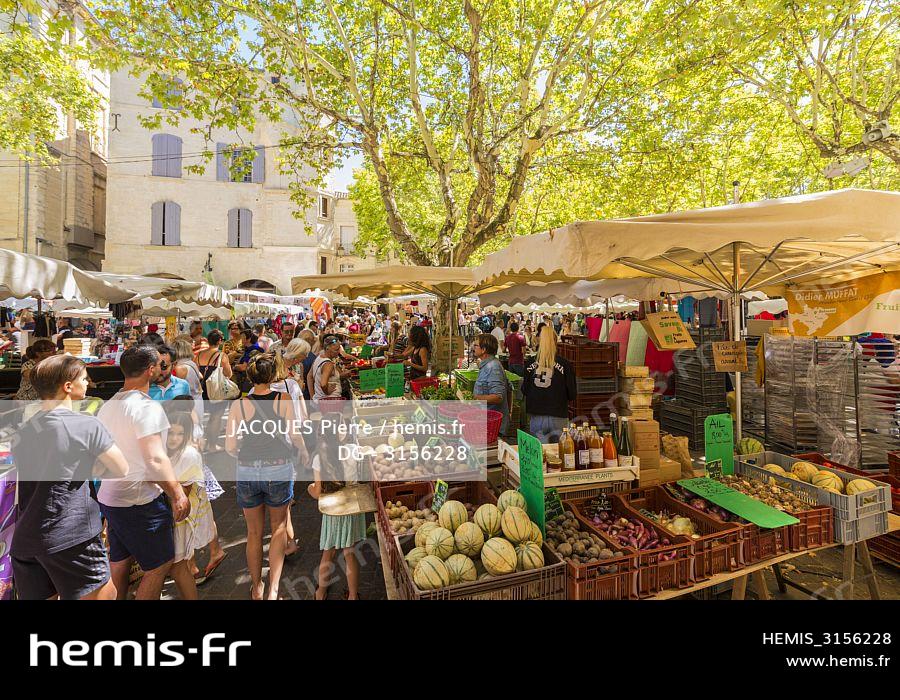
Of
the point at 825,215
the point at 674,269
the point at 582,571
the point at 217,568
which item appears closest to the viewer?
the point at 582,571

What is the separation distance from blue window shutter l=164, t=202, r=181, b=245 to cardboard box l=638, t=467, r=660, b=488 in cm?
2914

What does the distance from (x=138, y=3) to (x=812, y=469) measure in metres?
10.3

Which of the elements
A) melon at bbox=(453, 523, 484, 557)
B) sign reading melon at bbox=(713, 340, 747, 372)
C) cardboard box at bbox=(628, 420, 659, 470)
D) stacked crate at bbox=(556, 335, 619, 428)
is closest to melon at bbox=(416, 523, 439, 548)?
melon at bbox=(453, 523, 484, 557)

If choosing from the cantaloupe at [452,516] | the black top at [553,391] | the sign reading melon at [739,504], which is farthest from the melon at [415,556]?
the black top at [553,391]

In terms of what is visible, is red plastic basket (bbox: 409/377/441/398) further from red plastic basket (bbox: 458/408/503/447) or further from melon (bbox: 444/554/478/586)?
melon (bbox: 444/554/478/586)

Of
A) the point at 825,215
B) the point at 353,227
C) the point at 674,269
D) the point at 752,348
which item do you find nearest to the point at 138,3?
the point at 674,269

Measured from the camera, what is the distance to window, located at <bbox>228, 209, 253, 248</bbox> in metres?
26.5

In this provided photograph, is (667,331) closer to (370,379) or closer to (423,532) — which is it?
(423,532)

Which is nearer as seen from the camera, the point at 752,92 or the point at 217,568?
the point at 217,568

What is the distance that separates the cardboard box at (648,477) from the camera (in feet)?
10.8

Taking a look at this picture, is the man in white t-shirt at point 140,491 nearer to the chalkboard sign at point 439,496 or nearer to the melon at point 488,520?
the chalkboard sign at point 439,496

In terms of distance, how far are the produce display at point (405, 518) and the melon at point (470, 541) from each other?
0.33m
